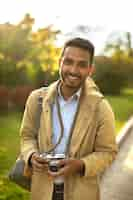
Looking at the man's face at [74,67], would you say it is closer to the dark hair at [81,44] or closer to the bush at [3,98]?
the dark hair at [81,44]

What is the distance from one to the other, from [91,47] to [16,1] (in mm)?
6537

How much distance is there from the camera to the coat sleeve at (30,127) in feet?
8.98

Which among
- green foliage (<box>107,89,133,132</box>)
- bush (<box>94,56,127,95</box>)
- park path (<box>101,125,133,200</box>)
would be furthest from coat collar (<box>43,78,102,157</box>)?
bush (<box>94,56,127,95</box>)

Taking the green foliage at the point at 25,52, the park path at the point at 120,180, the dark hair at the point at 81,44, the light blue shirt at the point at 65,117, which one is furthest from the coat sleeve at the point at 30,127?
the green foliage at the point at 25,52

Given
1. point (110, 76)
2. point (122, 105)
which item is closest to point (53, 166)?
point (122, 105)

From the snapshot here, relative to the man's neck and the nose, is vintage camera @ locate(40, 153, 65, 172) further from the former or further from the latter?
the nose

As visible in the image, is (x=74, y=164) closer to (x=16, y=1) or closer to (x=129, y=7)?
(x=16, y=1)

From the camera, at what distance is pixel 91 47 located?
8.80ft

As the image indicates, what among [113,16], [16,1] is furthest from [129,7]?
[16,1]

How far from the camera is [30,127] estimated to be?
2.77 meters

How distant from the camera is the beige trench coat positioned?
2621 millimetres

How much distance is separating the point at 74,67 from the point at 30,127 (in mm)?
428

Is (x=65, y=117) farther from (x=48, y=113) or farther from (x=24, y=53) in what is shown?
(x=24, y=53)

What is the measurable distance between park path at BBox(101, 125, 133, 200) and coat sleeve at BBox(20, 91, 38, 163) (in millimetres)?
2927
